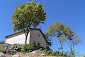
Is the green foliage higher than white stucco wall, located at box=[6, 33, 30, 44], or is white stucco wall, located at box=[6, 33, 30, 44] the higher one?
the green foliage

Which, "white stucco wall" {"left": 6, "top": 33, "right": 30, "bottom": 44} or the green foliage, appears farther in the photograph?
"white stucco wall" {"left": 6, "top": 33, "right": 30, "bottom": 44}

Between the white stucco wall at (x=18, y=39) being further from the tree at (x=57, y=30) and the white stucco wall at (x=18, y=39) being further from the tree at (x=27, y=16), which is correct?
the tree at (x=57, y=30)

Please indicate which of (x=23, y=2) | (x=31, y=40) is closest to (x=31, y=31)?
(x=31, y=40)

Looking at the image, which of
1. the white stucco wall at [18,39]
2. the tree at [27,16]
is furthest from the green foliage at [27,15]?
the white stucco wall at [18,39]

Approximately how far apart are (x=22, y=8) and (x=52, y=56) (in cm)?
1567

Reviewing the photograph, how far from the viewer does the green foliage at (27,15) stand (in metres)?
21.2

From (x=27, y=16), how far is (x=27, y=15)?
0.25 m

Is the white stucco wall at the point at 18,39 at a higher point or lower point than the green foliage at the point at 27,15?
lower

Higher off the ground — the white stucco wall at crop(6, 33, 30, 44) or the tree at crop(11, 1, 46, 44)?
the tree at crop(11, 1, 46, 44)

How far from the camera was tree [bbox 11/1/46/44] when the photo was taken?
69.4ft

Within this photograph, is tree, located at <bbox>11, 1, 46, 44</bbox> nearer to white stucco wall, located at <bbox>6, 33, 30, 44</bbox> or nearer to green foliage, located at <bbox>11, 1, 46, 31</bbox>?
green foliage, located at <bbox>11, 1, 46, 31</bbox>

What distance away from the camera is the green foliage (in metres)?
21.2

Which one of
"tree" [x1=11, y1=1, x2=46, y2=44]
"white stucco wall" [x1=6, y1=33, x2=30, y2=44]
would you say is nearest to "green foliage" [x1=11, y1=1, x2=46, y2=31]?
"tree" [x1=11, y1=1, x2=46, y2=44]

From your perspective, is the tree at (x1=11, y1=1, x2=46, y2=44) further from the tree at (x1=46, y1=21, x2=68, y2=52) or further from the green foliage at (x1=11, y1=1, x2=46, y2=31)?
the tree at (x1=46, y1=21, x2=68, y2=52)
